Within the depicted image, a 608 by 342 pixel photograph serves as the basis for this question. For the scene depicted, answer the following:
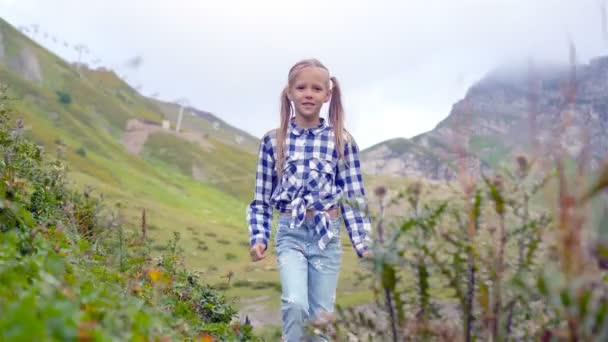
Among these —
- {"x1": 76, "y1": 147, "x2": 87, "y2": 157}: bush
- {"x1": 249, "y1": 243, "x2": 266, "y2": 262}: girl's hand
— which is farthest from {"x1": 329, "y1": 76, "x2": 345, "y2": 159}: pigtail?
{"x1": 76, "y1": 147, "x2": 87, "y2": 157}: bush

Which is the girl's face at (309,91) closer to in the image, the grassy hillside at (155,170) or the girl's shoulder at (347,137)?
the girl's shoulder at (347,137)

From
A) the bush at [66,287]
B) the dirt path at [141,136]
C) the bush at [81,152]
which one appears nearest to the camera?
the bush at [66,287]

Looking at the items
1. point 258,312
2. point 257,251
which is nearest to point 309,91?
point 257,251

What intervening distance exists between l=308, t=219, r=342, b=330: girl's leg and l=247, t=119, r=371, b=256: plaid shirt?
11cm

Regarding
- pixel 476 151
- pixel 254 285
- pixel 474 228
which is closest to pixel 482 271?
pixel 474 228

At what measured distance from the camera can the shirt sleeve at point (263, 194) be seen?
516 centimetres

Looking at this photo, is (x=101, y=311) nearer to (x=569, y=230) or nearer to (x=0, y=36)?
(x=569, y=230)

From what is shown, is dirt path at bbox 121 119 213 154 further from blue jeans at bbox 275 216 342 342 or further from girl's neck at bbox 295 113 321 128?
blue jeans at bbox 275 216 342 342

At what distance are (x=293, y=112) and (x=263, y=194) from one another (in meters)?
0.75

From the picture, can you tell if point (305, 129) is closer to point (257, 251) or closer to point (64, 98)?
point (257, 251)

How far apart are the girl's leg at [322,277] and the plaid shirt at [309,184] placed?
0.11 m

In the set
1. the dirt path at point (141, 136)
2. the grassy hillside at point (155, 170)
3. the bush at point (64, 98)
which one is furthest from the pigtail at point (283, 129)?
the dirt path at point (141, 136)

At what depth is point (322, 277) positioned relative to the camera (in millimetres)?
4871

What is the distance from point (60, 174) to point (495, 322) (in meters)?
8.77
